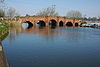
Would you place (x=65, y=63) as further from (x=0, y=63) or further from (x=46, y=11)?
(x=46, y=11)

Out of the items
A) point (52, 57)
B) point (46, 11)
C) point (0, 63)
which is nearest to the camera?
point (0, 63)

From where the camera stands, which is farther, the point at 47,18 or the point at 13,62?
the point at 47,18

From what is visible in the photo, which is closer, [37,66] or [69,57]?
[37,66]

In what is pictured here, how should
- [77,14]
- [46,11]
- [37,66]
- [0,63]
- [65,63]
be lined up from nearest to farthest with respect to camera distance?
[0,63]
[37,66]
[65,63]
[46,11]
[77,14]

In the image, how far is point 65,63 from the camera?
14555 millimetres

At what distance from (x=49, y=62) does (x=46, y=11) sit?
322 feet

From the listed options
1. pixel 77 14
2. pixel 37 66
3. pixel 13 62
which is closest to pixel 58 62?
pixel 37 66

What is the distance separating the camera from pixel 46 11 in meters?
112

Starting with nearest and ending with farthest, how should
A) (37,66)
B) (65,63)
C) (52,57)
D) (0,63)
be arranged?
1. (0,63)
2. (37,66)
3. (65,63)
4. (52,57)

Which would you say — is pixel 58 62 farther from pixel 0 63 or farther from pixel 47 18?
pixel 47 18

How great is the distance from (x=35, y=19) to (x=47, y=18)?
4606 mm

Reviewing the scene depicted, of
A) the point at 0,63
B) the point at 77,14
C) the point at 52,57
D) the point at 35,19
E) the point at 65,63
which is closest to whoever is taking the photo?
the point at 0,63

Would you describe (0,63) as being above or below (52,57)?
above

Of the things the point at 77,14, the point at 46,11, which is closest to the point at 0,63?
the point at 46,11
